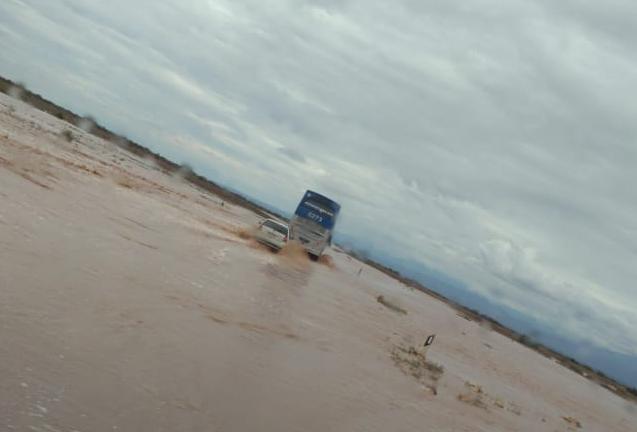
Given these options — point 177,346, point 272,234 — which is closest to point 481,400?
point 177,346

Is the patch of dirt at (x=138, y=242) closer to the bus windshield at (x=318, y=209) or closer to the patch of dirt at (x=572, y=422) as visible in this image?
Result: the patch of dirt at (x=572, y=422)

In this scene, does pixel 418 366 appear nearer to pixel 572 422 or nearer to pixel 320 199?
pixel 572 422

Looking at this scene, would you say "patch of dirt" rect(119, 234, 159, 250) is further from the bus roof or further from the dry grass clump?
the bus roof

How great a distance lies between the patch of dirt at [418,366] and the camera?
1630 centimetres

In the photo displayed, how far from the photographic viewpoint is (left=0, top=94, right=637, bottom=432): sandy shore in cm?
652

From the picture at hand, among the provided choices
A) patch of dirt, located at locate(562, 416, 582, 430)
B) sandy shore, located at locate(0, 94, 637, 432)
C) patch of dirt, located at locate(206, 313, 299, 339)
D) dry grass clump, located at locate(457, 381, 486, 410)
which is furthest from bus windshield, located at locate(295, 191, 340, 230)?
patch of dirt, located at locate(206, 313, 299, 339)

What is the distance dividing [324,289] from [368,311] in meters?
2.38

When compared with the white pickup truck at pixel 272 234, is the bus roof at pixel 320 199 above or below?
above

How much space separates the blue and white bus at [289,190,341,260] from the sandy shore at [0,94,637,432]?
15512 mm

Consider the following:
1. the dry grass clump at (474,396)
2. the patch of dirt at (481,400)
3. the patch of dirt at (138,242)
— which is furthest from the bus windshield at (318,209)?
the patch of dirt at (138,242)

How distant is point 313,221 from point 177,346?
30856mm

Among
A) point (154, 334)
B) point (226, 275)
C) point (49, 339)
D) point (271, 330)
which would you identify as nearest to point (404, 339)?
point (226, 275)

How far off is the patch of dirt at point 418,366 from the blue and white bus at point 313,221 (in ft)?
64.6

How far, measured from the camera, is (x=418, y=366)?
1825 cm
